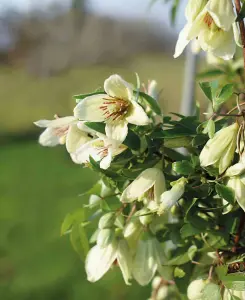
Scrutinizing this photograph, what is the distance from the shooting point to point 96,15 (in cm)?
760

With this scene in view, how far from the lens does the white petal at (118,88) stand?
47 cm

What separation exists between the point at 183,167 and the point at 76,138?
0.10 meters

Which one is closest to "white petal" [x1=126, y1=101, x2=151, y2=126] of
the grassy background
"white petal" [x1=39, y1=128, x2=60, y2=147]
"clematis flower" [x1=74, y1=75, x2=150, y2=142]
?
"clematis flower" [x1=74, y1=75, x2=150, y2=142]

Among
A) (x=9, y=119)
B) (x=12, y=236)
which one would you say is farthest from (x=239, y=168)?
(x=9, y=119)

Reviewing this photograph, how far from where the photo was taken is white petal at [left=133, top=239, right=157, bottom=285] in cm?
56

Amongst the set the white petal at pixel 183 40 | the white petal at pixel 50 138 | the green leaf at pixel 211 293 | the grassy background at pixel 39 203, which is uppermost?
the white petal at pixel 183 40

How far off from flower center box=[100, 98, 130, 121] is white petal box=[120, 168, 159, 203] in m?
0.05

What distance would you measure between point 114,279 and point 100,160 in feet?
5.29

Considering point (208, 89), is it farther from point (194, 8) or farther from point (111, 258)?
point (111, 258)

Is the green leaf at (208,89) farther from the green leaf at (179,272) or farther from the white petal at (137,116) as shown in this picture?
the green leaf at (179,272)

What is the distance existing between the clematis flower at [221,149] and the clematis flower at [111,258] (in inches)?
5.0

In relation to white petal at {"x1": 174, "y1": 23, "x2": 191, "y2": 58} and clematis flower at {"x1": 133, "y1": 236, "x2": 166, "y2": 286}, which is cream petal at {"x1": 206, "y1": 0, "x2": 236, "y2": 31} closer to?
white petal at {"x1": 174, "y1": 23, "x2": 191, "y2": 58}

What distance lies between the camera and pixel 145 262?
0.56 meters

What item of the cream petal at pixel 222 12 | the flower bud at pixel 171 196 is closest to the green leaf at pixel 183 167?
the flower bud at pixel 171 196
